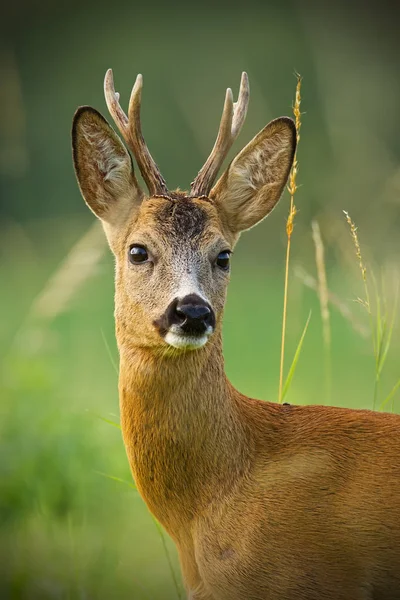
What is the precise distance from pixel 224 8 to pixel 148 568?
325 cm

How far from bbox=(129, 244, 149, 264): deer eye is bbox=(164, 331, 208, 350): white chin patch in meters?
0.35

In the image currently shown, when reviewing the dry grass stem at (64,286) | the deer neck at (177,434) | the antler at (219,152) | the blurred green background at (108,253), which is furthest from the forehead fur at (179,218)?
the dry grass stem at (64,286)

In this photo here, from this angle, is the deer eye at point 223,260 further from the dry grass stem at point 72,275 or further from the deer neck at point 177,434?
the dry grass stem at point 72,275

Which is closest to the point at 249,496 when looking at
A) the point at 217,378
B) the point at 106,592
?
the point at 217,378

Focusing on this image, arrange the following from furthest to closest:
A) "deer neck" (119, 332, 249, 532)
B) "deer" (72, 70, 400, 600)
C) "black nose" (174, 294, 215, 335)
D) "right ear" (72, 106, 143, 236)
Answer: "right ear" (72, 106, 143, 236) < "deer neck" (119, 332, 249, 532) < "deer" (72, 70, 400, 600) < "black nose" (174, 294, 215, 335)

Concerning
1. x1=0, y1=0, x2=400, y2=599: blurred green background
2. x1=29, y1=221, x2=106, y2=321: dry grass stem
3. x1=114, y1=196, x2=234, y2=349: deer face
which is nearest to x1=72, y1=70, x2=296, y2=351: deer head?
x1=114, y1=196, x2=234, y2=349: deer face

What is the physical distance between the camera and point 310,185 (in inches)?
342

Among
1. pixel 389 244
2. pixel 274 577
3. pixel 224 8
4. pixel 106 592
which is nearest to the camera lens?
pixel 274 577

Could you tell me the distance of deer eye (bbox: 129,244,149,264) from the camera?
Result: 375 centimetres

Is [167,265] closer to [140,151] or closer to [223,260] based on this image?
[223,260]

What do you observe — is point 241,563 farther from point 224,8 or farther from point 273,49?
point 273,49

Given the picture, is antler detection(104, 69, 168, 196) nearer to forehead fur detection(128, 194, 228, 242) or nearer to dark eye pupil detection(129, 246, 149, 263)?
forehead fur detection(128, 194, 228, 242)

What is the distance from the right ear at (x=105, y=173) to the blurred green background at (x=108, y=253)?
0.53 meters

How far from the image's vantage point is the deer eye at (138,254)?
Result: 3.75 meters
